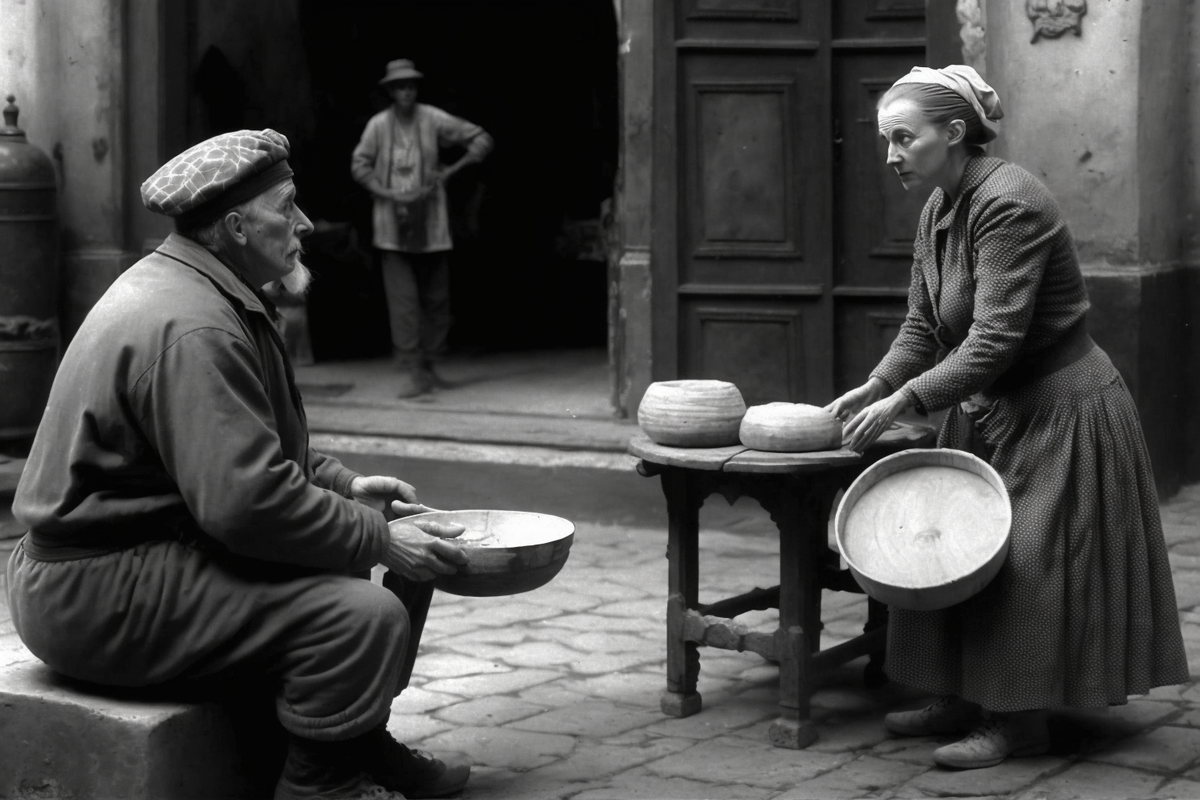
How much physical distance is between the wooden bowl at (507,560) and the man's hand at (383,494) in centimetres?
6

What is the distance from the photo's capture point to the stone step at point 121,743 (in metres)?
3.54

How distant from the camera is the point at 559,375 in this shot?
9938 mm

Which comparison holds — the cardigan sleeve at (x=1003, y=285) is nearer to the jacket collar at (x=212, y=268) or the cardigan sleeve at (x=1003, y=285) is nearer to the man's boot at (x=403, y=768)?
the man's boot at (x=403, y=768)

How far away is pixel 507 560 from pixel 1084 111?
12.3ft

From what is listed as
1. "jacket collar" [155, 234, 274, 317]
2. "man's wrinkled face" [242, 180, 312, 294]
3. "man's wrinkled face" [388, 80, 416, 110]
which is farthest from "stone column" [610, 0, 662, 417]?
"jacket collar" [155, 234, 274, 317]

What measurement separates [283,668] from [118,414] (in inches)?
24.5

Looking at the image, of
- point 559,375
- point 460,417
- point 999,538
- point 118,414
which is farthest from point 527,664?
point 559,375

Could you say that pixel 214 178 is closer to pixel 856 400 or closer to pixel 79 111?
pixel 856 400

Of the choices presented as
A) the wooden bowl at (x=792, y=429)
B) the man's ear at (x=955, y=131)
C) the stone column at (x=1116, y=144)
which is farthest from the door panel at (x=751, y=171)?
the man's ear at (x=955, y=131)

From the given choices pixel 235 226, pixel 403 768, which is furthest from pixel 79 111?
pixel 403 768

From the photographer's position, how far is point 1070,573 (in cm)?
424

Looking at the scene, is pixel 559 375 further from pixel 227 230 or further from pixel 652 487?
pixel 227 230

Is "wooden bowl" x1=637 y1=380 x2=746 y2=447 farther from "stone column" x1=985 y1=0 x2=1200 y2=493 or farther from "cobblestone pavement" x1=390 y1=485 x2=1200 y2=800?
"stone column" x1=985 y1=0 x2=1200 y2=493

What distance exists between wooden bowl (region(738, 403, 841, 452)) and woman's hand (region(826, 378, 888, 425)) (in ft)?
0.09
